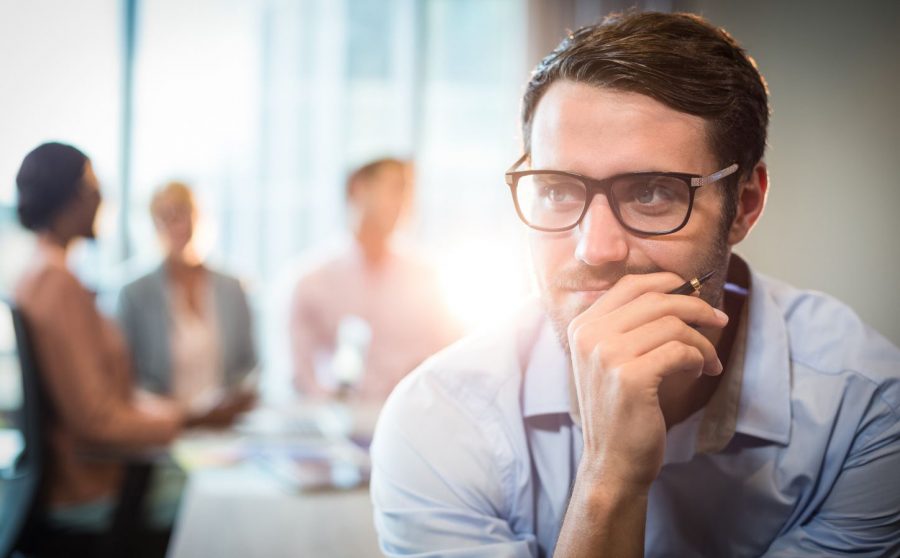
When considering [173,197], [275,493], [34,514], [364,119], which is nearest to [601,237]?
[34,514]


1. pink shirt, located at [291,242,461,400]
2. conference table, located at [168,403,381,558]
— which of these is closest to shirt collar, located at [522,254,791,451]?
conference table, located at [168,403,381,558]

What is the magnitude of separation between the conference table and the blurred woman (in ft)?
2.09

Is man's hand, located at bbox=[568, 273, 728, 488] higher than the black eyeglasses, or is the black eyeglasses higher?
the black eyeglasses

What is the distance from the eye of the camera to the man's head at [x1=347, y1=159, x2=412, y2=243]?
2014 millimetres

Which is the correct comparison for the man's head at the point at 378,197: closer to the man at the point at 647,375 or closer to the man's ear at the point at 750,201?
the man at the point at 647,375

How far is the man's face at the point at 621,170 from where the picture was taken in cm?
50

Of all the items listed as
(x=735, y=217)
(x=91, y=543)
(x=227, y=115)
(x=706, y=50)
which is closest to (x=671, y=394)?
(x=735, y=217)

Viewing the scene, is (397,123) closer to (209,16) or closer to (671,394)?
(209,16)

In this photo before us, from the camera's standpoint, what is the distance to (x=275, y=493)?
997 mm

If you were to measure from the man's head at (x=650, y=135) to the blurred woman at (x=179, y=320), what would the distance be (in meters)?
1.61

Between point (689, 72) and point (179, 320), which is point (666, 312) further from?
point (179, 320)

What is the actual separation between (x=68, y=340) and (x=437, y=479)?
0.41m

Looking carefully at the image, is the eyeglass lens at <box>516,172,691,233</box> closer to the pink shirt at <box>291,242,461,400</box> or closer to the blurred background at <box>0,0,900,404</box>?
the blurred background at <box>0,0,900,404</box>

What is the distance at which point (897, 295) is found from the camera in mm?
521
